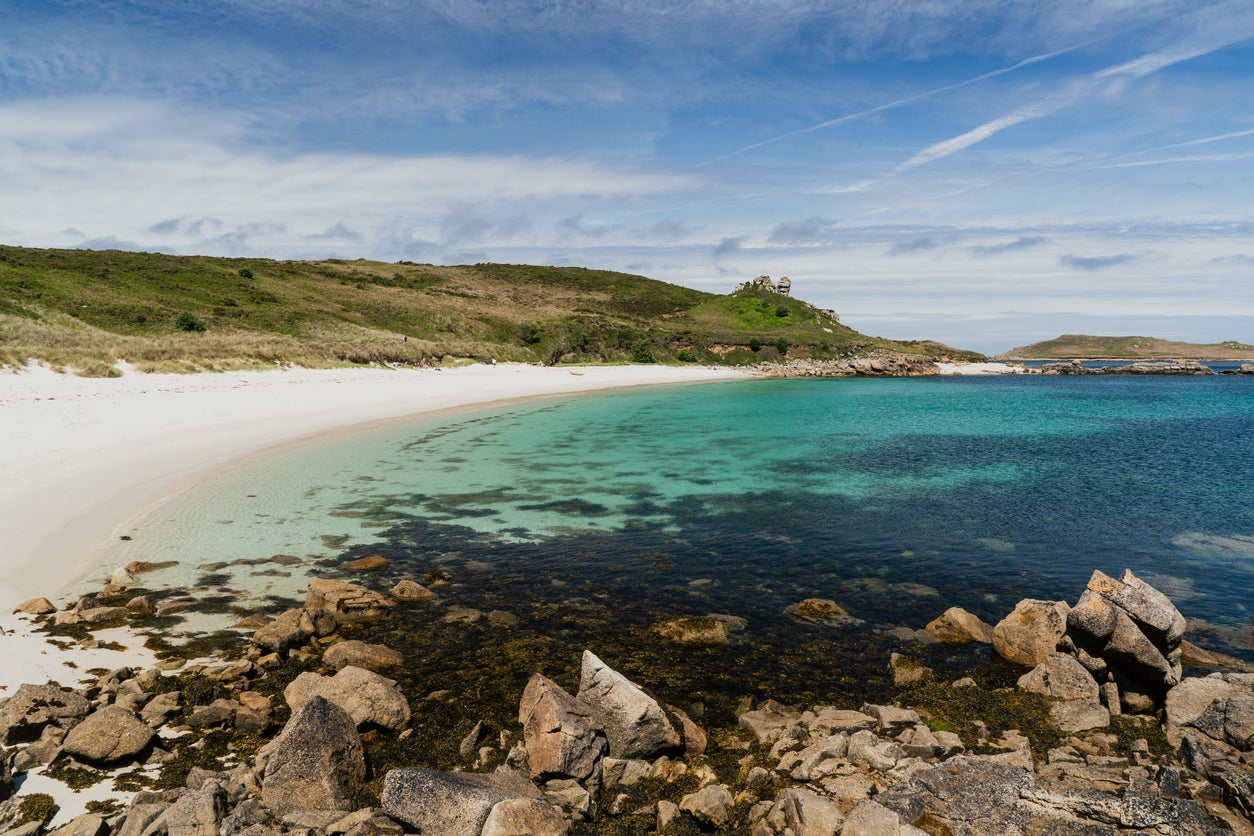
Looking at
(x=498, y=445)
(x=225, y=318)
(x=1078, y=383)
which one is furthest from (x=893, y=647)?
(x=1078, y=383)

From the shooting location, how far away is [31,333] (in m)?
39.3

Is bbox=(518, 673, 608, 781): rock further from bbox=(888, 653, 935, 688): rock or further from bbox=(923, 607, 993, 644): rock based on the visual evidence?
bbox=(923, 607, 993, 644): rock

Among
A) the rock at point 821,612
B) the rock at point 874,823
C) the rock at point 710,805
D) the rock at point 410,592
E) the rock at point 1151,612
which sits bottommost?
the rock at point 821,612

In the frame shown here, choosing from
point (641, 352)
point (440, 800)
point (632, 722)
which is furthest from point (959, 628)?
point (641, 352)

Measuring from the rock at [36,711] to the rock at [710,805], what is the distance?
7.39 meters

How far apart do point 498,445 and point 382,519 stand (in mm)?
13537

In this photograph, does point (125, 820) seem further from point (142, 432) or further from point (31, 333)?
point (31, 333)

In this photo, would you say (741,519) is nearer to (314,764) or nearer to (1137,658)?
(1137,658)

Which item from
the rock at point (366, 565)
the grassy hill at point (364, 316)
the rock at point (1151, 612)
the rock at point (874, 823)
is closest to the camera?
the rock at point (874, 823)

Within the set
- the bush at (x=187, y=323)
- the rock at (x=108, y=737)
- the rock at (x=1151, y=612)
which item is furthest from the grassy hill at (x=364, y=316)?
the rock at (x=1151, y=612)

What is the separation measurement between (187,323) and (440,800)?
67519 mm

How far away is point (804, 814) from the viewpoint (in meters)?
6.10

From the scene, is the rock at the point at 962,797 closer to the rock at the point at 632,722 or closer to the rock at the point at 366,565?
the rock at the point at 632,722

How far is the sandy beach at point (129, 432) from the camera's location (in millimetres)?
14898
